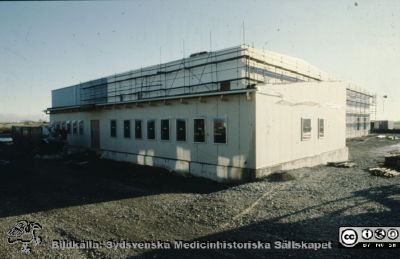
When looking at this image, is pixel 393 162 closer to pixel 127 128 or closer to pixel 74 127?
pixel 127 128

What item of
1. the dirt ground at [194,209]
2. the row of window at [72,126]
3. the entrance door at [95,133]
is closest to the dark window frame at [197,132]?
the dirt ground at [194,209]

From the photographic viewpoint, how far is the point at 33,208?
11.0 meters

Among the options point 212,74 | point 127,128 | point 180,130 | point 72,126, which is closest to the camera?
point 180,130

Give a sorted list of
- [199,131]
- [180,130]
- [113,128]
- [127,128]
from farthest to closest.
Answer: [113,128] < [127,128] < [180,130] < [199,131]

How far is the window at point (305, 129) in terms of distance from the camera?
18.3 meters

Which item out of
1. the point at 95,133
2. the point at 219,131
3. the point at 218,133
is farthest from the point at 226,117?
the point at 95,133

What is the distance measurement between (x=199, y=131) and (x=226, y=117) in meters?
2.07

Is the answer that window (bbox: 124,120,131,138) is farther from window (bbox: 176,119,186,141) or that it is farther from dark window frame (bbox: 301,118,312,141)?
dark window frame (bbox: 301,118,312,141)

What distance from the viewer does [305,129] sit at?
735 inches

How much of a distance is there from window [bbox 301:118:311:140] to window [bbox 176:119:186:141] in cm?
750

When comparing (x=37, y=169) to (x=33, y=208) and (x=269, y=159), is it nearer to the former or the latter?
(x=33, y=208)

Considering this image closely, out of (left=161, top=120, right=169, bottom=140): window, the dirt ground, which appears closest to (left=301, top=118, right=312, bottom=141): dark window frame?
the dirt ground

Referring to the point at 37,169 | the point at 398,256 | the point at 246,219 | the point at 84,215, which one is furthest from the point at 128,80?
the point at 398,256

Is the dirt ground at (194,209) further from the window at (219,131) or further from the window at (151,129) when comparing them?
the window at (151,129)
